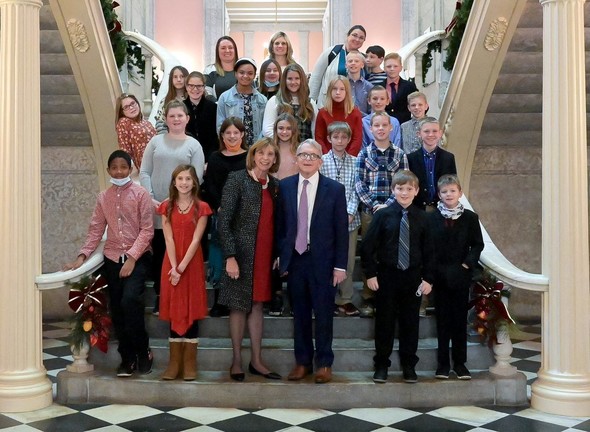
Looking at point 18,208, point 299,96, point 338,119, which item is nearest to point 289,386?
point 18,208

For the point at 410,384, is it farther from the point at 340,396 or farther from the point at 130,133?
the point at 130,133

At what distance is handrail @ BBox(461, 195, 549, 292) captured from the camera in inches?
215

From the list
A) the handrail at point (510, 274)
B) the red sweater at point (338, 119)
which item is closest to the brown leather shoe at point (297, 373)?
the handrail at point (510, 274)

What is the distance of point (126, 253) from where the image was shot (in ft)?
18.4

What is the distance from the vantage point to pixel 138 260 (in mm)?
5629

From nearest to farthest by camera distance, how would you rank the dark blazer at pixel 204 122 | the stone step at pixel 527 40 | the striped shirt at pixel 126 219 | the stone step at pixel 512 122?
the striped shirt at pixel 126 219, the dark blazer at pixel 204 122, the stone step at pixel 527 40, the stone step at pixel 512 122

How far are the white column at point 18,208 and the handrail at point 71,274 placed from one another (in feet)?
0.24

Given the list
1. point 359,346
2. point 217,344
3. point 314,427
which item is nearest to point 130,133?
point 217,344

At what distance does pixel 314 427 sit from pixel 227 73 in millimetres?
3859

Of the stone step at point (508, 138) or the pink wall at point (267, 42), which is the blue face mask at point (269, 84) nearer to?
the stone step at point (508, 138)

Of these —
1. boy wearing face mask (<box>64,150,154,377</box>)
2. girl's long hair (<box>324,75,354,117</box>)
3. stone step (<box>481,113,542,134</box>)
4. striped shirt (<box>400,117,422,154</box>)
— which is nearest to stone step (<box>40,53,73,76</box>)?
boy wearing face mask (<box>64,150,154,377</box>)

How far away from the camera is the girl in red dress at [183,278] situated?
A: 545cm

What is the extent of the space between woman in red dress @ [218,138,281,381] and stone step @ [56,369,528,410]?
0.16 metres

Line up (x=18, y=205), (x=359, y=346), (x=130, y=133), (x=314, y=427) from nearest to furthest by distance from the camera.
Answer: (x=314, y=427), (x=18, y=205), (x=359, y=346), (x=130, y=133)
